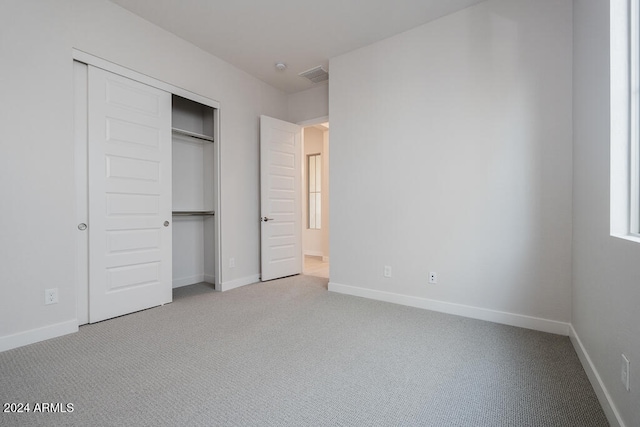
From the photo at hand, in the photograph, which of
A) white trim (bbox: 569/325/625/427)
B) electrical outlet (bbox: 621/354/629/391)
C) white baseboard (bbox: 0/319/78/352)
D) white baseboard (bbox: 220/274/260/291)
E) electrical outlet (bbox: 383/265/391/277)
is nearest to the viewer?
electrical outlet (bbox: 621/354/629/391)

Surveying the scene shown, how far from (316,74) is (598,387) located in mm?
4198

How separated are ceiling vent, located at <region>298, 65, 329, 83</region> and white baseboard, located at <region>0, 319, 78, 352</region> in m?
3.84

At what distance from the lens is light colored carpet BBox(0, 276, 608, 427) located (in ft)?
4.71

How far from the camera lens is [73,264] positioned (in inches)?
96.7

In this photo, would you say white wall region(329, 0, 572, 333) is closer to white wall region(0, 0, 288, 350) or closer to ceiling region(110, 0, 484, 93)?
ceiling region(110, 0, 484, 93)

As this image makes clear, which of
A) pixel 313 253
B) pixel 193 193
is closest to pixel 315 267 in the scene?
pixel 313 253

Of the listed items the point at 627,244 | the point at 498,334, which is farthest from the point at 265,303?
the point at 627,244

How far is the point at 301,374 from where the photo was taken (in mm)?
1805

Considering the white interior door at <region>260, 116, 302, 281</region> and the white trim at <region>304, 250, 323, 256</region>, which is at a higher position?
the white interior door at <region>260, 116, 302, 281</region>

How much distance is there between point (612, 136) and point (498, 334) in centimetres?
168

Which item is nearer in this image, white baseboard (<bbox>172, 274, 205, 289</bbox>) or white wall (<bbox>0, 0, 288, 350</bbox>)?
white wall (<bbox>0, 0, 288, 350</bbox>)

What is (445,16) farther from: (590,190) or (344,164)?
(590,190)

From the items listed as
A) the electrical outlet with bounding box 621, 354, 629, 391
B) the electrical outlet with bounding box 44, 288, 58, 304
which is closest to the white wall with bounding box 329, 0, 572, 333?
the electrical outlet with bounding box 621, 354, 629, 391

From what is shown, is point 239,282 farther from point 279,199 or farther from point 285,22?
point 285,22
